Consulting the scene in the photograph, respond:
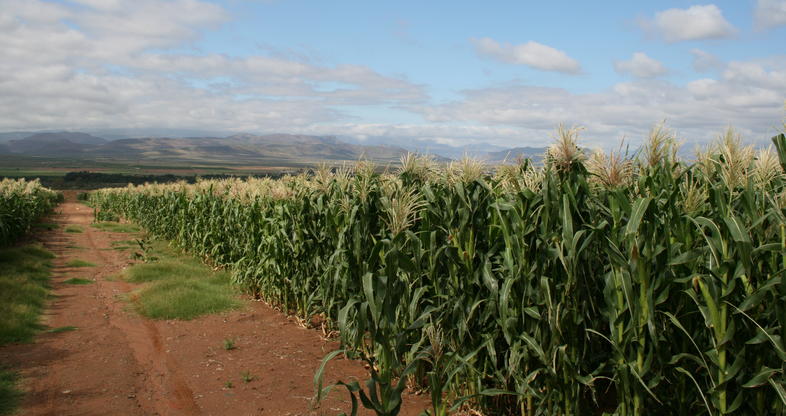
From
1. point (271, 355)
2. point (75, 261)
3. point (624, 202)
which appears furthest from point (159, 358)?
point (75, 261)

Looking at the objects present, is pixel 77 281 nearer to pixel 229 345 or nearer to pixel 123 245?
pixel 229 345

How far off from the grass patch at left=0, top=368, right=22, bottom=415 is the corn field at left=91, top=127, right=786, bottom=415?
365cm

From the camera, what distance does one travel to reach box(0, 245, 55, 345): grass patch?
7746 millimetres

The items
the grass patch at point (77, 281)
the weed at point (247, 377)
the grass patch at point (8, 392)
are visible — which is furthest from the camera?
the grass patch at point (77, 281)

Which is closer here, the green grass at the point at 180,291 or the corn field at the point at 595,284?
the corn field at the point at 595,284

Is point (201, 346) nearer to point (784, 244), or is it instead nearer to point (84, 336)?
point (84, 336)

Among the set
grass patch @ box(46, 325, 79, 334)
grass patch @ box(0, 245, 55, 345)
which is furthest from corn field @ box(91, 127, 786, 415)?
grass patch @ box(0, 245, 55, 345)

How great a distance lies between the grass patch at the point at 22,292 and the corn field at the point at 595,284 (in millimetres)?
5632

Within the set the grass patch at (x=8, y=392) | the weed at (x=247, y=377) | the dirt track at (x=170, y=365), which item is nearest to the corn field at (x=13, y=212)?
the dirt track at (x=170, y=365)

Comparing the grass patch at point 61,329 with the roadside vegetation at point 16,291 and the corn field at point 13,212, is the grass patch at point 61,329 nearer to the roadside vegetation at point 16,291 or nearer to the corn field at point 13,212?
the roadside vegetation at point 16,291

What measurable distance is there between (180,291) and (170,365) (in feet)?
12.1

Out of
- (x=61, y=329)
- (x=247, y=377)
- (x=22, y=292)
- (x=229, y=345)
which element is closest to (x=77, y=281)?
(x=22, y=292)

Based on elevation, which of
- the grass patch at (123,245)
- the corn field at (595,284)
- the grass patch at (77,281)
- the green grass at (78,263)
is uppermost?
the corn field at (595,284)

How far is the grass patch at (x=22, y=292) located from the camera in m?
7.75
